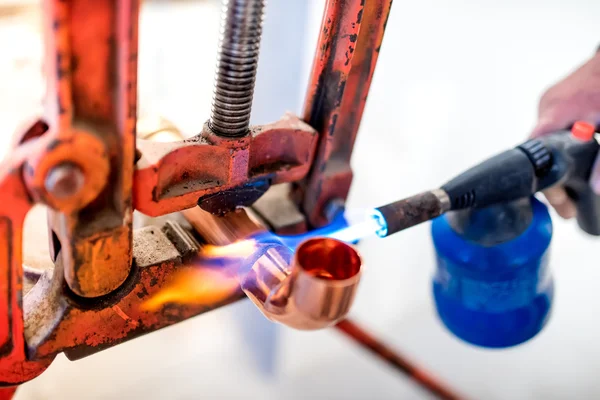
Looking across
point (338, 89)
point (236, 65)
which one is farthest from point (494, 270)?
point (236, 65)

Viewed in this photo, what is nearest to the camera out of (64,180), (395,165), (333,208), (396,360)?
(64,180)

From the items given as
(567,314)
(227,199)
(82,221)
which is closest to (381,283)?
(567,314)

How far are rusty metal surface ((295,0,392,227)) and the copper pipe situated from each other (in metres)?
0.46

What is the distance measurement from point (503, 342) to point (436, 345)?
0.80m

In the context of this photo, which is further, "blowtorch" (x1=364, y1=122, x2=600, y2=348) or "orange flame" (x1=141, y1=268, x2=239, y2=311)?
"blowtorch" (x1=364, y1=122, x2=600, y2=348)

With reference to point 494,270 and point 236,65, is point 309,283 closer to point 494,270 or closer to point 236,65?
point 236,65

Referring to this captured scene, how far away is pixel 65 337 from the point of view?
0.48 metres

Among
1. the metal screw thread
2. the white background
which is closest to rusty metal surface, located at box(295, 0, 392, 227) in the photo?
the metal screw thread

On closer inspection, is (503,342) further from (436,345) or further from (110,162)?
(436,345)

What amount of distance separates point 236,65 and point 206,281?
0.21 meters

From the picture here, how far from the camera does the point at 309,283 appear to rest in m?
0.40

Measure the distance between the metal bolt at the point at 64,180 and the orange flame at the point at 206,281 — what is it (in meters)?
0.16

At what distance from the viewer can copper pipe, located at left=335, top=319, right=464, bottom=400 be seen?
105 cm

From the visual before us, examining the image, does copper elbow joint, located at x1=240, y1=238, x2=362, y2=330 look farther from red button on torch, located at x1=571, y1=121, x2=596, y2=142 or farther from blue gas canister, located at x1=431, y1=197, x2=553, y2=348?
red button on torch, located at x1=571, y1=121, x2=596, y2=142
